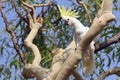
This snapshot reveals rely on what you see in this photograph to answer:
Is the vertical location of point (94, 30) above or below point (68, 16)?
below

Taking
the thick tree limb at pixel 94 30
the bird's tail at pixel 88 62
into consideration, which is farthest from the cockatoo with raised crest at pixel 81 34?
the thick tree limb at pixel 94 30

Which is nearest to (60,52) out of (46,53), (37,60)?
(37,60)

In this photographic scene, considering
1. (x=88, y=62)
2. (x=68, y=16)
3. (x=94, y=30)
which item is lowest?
(x=88, y=62)

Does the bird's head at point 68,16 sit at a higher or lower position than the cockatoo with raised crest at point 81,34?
higher

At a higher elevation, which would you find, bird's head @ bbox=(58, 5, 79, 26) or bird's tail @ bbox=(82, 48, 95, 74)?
bird's head @ bbox=(58, 5, 79, 26)

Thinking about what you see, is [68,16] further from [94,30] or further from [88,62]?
[94,30]

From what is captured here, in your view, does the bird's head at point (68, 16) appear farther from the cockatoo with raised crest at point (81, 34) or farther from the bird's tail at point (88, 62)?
the bird's tail at point (88, 62)

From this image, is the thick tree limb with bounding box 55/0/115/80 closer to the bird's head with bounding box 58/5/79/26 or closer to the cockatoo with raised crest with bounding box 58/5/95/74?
the cockatoo with raised crest with bounding box 58/5/95/74

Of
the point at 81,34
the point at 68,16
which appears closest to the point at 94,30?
the point at 81,34

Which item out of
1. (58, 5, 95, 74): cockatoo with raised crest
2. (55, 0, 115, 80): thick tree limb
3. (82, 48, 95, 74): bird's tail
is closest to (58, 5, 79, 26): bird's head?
(58, 5, 95, 74): cockatoo with raised crest

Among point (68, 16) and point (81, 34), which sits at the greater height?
point (68, 16)

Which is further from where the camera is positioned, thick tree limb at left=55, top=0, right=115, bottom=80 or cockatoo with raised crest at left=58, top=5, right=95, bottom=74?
cockatoo with raised crest at left=58, top=5, right=95, bottom=74

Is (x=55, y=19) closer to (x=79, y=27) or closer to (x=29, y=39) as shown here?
(x=29, y=39)

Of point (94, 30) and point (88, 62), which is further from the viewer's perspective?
point (88, 62)
